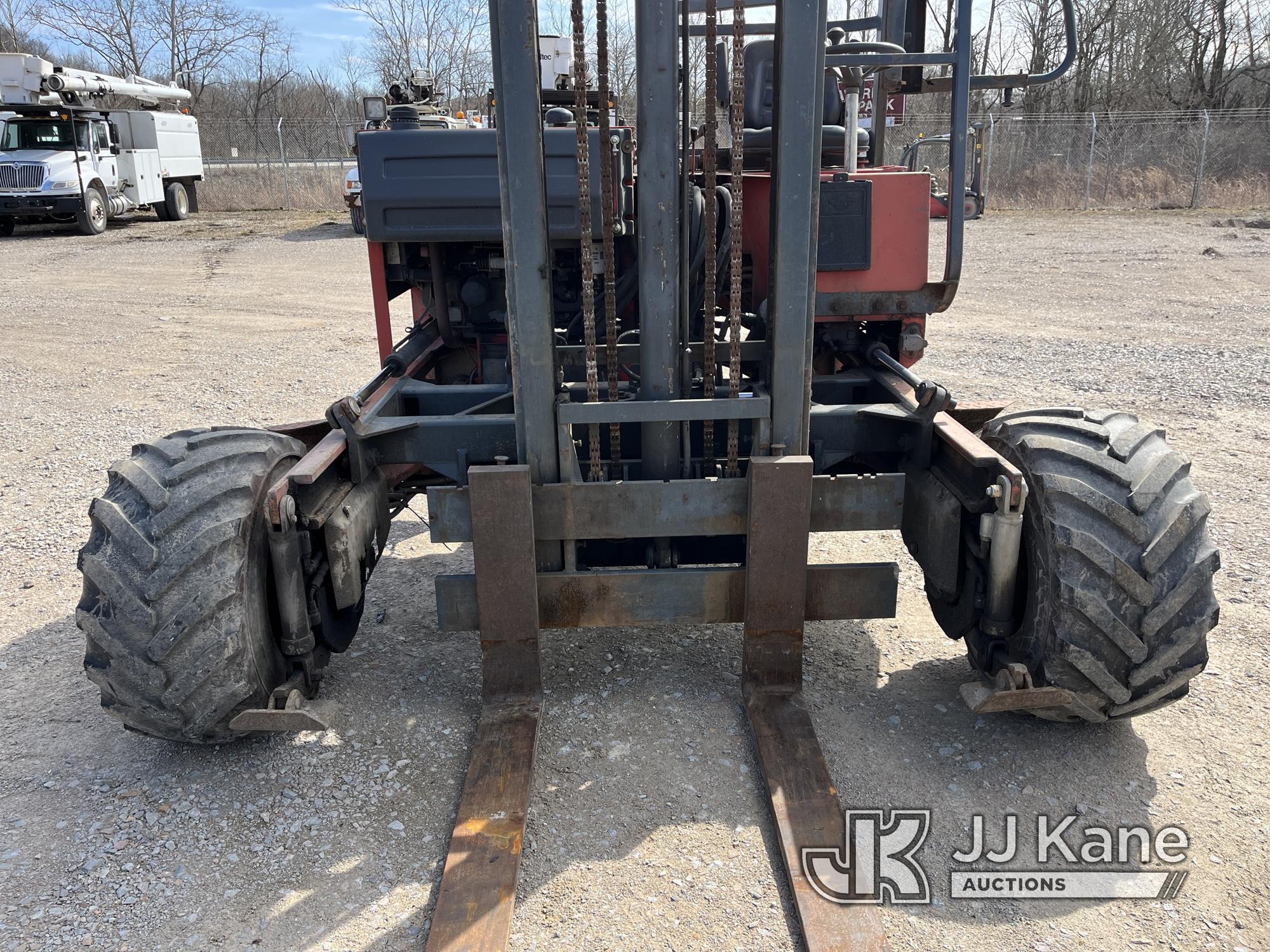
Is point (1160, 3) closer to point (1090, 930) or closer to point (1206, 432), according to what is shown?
point (1206, 432)

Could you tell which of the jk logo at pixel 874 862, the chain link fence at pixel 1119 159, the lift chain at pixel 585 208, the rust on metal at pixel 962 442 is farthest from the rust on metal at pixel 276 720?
the chain link fence at pixel 1119 159

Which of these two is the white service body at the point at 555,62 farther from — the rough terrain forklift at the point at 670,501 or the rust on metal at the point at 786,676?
the rust on metal at the point at 786,676

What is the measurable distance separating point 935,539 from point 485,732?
169 centimetres

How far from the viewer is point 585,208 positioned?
10.3 feet

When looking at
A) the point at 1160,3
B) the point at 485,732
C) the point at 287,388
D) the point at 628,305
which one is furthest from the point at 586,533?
the point at 1160,3

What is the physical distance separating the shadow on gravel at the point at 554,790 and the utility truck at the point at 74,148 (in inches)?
780

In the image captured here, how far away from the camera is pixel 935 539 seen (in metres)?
3.53

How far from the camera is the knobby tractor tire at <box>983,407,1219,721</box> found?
308 cm

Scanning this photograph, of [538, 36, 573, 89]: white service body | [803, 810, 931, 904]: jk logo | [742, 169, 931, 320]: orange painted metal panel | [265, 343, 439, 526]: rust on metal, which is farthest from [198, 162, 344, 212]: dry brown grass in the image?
[803, 810, 931, 904]: jk logo

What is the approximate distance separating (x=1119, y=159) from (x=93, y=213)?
77.4 ft

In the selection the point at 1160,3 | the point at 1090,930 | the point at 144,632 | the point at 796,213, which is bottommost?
the point at 1090,930

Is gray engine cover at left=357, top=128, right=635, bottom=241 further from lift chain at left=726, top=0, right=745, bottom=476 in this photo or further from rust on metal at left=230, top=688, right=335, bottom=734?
rust on metal at left=230, top=688, right=335, bottom=734

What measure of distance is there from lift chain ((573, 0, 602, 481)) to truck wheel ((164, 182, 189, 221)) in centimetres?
2433

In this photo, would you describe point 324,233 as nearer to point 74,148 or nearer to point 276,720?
point 74,148
